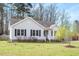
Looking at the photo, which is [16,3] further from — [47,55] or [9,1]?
[47,55]

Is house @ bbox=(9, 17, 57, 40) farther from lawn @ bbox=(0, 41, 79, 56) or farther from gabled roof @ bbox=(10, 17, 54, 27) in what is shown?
lawn @ bbox=(0, 41, 79, 56)

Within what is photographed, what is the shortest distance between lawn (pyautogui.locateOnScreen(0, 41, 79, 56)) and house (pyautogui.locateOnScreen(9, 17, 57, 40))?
0.10 m

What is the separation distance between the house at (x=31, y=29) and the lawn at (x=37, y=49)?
0.33ft

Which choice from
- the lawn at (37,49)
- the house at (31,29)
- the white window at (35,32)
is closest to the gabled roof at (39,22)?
the house at (31,29)

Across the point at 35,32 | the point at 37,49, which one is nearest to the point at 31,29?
the point at 35,32

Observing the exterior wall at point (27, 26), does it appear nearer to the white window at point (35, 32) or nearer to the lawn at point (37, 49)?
the white window at point (35, 32)

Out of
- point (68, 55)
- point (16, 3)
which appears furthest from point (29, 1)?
point (68, 55)

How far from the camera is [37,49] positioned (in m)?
11.4

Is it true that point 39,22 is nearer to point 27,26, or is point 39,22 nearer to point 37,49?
point 27,26

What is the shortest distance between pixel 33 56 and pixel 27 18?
0.53 m

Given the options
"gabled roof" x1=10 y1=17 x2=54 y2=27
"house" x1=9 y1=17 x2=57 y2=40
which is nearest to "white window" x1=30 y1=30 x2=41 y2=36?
"house" x1=9 y1=17 x2=57 y2=40

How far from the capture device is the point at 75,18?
37.4 ft

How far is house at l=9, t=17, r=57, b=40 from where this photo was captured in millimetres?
11430

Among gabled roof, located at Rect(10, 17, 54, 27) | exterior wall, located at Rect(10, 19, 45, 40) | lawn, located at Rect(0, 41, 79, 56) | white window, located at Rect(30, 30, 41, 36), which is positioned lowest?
lawn, located at Rect(0, 41, 79, 56)
